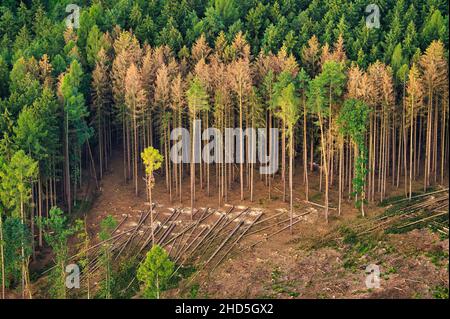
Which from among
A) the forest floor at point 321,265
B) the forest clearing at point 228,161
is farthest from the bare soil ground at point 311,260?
the forest clearing at point 228,161

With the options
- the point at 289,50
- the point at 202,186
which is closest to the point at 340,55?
the point at 289,50

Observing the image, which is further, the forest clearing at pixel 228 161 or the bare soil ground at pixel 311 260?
the forest clearing at pixel 228 161

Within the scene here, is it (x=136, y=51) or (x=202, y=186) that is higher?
(x=136, y=51)

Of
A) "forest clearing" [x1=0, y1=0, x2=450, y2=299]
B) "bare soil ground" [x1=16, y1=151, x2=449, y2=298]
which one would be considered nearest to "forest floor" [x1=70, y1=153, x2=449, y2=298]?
"bare soil ground" [x1=16, y1=151, x2=449, y2=298]

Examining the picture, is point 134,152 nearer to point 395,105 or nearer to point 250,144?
point 250,144

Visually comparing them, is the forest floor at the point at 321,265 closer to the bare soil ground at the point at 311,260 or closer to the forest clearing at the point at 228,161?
the bare soil ground at the point at 311,260

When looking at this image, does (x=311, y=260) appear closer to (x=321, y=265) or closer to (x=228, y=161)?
(x=321, y=265)

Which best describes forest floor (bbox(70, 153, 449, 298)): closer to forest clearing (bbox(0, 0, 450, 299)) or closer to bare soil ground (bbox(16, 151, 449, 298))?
bare soil ground (bbox(16, 151, 449, 298))
